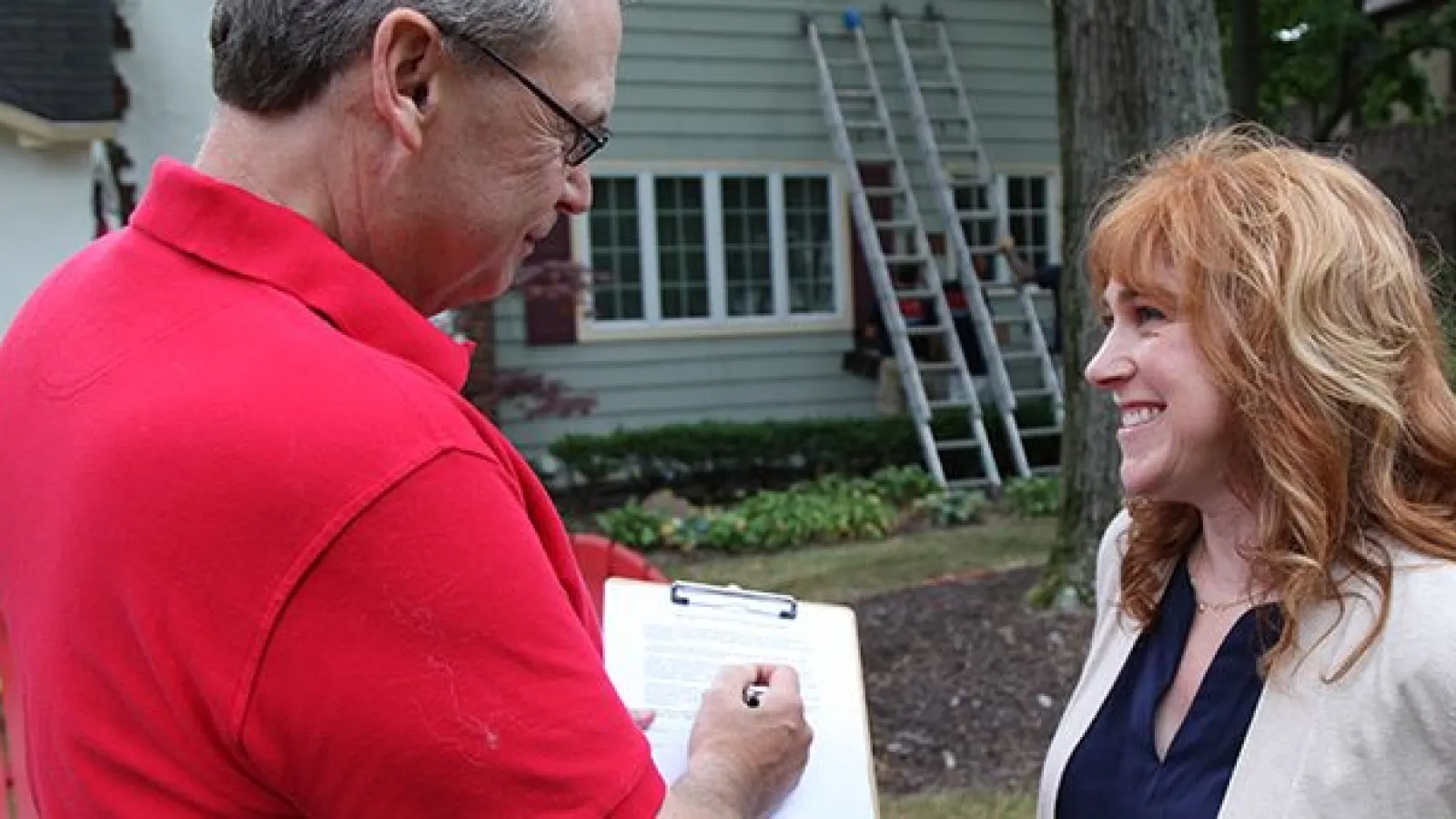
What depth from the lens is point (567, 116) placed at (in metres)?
1.31

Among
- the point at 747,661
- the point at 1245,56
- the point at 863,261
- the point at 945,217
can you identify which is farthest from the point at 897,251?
the point at 747,661

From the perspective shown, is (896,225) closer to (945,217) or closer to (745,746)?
(945,217)

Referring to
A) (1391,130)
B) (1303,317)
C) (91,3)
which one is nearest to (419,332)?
(1303,317)

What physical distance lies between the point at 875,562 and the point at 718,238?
13.3 feet

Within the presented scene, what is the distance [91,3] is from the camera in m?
7.52

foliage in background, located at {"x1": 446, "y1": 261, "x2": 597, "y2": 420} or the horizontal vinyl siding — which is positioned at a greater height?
foliage in background, located at {"x1": 446, "y1": 261, "x2": 597, "y2": 420}

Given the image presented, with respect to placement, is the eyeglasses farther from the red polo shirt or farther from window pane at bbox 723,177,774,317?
window pane at bbox 723,177,774,317

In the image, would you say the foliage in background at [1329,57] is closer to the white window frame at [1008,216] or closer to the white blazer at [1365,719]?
the white window frame at [1008,216]

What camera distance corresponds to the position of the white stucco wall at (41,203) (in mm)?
6812

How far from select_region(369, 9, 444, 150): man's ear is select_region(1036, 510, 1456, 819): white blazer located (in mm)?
1316

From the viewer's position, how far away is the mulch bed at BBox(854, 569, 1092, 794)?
4.77 meters

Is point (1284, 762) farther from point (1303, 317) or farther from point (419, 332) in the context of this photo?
point (419, 332)

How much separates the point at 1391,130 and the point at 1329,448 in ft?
42.0

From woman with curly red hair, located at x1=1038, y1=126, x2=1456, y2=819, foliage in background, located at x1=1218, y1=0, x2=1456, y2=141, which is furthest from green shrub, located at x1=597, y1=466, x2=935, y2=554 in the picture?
woman with curly red hair, located at x1=1038, y1=126, x2=1456, y2=819
